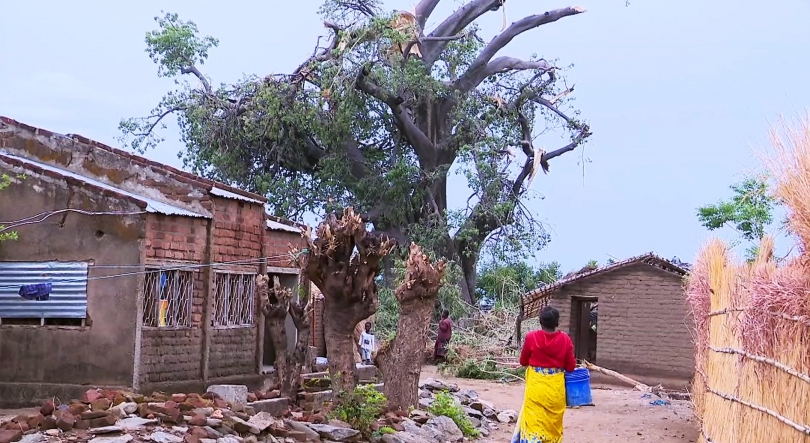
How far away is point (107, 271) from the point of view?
12234 millimetres

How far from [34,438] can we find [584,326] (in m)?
16.1

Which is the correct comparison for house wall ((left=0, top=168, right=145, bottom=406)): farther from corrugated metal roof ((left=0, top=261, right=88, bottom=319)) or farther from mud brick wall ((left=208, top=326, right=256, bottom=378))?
mud brick wall ((left=208, top=326, right=256, bottom=378))

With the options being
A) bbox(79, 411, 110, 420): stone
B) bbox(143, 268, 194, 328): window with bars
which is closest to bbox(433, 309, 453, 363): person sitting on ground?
bbox(143, 268, 194, 328): window with bars

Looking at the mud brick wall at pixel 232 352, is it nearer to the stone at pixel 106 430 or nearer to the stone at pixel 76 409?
the stone at pixel 76 409

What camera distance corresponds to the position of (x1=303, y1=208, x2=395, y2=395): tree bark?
35.5 ft

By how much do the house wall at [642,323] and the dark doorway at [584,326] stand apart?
0.75 m

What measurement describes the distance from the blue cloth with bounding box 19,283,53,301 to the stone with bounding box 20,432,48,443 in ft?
14.8

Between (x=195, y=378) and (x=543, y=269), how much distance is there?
721 inches

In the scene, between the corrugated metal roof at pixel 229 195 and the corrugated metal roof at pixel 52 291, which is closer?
the corrugated metal roof at pixel 52 291

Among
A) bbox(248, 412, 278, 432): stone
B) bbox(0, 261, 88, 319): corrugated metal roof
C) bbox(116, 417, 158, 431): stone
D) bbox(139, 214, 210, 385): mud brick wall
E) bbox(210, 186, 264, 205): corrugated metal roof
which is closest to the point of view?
bbox(116, 417, 158, 431): stone

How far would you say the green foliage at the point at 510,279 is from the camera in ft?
90.9

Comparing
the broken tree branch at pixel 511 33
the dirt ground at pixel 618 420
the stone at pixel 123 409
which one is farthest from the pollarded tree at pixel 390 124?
the stone at pixel 123 409

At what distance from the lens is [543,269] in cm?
3011

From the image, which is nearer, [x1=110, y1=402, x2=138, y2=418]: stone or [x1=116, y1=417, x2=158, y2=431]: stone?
[x1=116, y1=417, x2=158, y2=431]: stone
